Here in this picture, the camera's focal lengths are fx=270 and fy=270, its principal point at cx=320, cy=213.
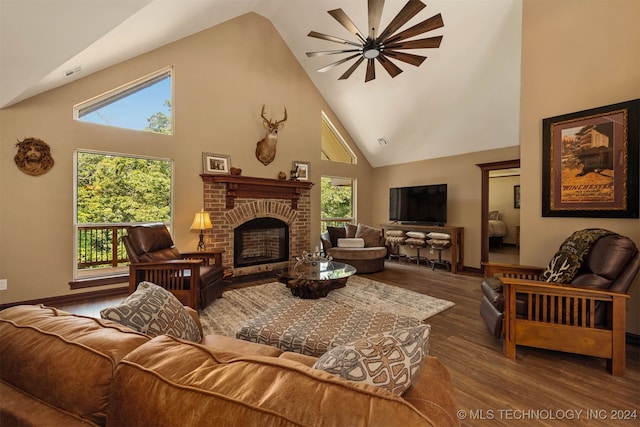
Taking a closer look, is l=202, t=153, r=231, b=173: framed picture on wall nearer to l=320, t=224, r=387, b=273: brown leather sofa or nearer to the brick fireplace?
the brick fireplace

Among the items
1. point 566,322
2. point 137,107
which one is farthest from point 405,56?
point 137,107

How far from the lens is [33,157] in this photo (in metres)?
3.26

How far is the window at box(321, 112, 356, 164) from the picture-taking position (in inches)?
249

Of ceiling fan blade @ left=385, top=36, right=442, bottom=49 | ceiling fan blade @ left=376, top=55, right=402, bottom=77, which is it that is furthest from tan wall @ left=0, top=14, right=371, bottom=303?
ceiling fan blade @ left=385, top=36, right=442, bottom=49

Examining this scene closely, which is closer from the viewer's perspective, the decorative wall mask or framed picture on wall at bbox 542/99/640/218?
framed picture on wall at bbox 542/99/640/218

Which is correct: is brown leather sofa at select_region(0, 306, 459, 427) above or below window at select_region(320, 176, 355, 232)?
below

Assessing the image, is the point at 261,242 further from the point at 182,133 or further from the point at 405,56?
the point at 405,56

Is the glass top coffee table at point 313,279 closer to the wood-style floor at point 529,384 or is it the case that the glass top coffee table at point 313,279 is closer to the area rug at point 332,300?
the area rug at point 332,300

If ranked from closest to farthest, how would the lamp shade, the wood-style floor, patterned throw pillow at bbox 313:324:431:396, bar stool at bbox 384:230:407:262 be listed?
patterned throw pillow at bbox 313:324:431:396, the wood-style floor, the lamp shade, bar stool at bbox 384:230:407:262

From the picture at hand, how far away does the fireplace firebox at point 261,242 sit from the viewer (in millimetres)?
4956

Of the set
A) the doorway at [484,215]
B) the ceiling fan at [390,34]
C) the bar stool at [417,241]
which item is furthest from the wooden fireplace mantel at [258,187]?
the doorway at [484,215]

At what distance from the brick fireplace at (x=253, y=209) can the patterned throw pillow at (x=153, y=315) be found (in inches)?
128

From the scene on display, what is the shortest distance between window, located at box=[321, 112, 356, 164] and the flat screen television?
4.51 ft

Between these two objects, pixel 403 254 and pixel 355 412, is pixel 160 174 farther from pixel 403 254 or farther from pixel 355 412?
pixel 403 254
